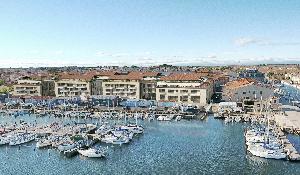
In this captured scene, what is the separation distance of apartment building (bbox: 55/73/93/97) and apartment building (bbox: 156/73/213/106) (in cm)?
1054

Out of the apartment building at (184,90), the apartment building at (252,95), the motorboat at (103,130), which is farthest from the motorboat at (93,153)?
the apartment building at (184,90)

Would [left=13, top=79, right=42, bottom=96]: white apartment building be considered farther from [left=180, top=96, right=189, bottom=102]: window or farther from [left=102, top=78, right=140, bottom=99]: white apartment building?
[left=180, top=96, right=189, bottom=102]: window

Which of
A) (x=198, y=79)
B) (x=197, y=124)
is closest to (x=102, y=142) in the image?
(x=197, y=124)

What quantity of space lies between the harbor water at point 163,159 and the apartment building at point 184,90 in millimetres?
15089

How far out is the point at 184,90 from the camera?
5162cm

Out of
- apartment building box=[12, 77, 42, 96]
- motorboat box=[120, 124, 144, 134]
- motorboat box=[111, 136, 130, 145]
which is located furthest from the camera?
apartment building box=[12, 77, 42, 96]

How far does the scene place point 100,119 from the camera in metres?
43.0

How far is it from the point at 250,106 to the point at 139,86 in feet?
51.7

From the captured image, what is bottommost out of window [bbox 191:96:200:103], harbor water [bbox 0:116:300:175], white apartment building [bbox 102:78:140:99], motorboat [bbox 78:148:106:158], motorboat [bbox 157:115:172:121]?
harbor water [bbox 0:116:300:175]

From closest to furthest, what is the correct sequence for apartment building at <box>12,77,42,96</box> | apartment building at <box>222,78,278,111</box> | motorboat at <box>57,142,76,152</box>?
motorboat at <box>57,142,76,152</box> → apartment building at <box>222,78,278,111</box> → apartment building at <box>12,77,42,96</box>

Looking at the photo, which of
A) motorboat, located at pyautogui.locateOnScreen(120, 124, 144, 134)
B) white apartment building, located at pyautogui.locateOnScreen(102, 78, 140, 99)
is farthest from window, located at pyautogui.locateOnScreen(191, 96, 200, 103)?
motorboat, located at pyautogui.locateOnScreen(120, 124, 144, 134)

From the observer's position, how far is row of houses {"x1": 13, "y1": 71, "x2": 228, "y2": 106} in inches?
2034

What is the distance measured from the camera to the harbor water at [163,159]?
25.7m

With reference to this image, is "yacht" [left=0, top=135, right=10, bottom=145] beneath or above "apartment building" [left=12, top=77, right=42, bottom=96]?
beneath
